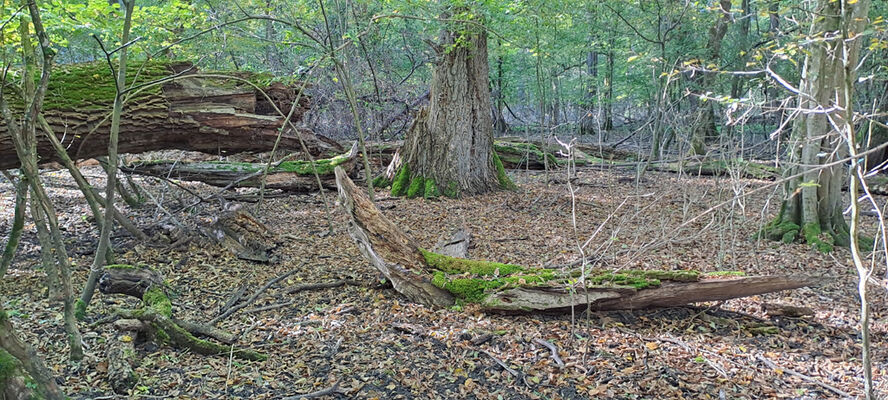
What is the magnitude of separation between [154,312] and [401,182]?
529 cm

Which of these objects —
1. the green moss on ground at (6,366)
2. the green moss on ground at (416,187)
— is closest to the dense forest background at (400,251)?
the green moss on ground at (6,366)

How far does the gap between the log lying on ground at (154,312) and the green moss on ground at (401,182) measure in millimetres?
4665

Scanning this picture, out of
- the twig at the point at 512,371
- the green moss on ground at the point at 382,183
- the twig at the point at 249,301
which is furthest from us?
the green moss on ground at the point at 382,183

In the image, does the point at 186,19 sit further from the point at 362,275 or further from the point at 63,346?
the point at 63,346

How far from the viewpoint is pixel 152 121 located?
564 cm

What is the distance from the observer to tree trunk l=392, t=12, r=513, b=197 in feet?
27.5

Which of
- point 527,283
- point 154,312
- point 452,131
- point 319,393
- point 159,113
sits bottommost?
point 319,393

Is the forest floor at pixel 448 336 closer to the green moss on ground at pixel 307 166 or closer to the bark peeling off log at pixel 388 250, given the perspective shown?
the bark peeling off log at pixel 388 250

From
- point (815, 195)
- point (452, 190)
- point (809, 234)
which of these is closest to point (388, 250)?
point (452, 190)

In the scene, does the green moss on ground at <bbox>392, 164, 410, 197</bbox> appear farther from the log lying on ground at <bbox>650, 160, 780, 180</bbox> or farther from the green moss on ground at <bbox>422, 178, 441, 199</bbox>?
the log lying on ground at <bbox>650, 160, 780, 180</bbox>

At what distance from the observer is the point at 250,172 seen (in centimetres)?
760

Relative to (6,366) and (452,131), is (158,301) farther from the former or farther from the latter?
(452,131)

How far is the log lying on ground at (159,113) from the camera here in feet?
16.9

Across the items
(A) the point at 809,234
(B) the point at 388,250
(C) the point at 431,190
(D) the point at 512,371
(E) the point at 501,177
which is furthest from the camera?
(E) the point at 501,177
